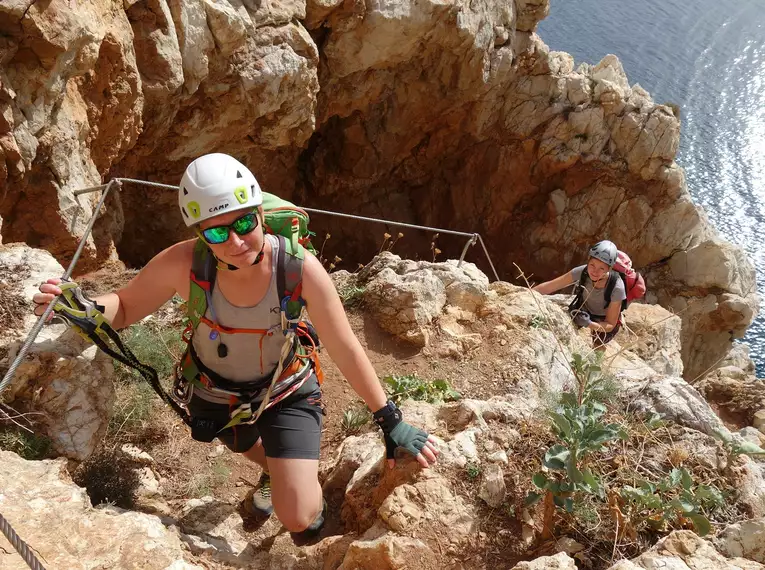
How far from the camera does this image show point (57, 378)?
3445mm

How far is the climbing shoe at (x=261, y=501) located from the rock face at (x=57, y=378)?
3.65 feet

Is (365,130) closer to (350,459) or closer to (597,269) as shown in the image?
(597,269)

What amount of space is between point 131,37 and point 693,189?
29.0 m

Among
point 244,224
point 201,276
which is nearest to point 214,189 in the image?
point 244,224

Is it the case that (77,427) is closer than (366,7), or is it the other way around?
(77,427)

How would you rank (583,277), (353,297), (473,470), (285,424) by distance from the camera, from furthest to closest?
1. (583,277)
2. (353,297)
3. (285,424)
4. (473,470)

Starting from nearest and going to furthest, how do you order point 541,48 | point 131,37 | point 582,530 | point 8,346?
point 582,530 → point 8,346 → point 131,37 → point 541,48

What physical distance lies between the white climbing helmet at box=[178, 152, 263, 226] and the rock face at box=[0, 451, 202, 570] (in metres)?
1.48

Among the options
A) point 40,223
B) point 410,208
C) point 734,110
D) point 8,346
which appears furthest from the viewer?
point 734,110

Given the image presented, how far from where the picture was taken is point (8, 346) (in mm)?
3307

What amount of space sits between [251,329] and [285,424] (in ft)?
2.29

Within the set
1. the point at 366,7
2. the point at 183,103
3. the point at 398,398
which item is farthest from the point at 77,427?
the point at 366,7

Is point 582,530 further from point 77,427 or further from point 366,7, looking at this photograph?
point 366,7

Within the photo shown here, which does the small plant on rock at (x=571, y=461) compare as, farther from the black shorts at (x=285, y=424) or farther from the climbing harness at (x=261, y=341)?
the climbing harness at (x=261, y=341)
